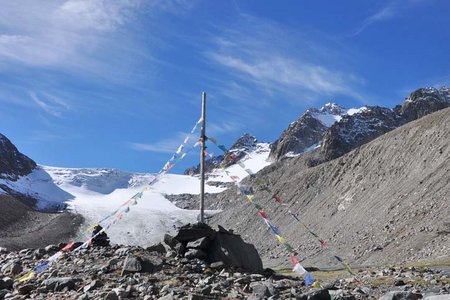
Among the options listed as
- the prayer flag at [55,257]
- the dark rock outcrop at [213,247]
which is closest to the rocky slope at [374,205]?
the dark rock outcrop at [213,247]

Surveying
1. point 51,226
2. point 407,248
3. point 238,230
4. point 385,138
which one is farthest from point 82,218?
point 407,248

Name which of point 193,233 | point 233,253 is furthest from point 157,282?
point 233,253

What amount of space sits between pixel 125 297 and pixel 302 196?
114387 millimetres

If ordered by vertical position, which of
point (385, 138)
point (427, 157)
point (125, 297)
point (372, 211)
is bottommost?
point (125, 297)

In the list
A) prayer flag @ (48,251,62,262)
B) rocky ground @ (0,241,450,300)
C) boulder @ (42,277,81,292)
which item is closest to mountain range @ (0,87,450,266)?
rocky ground @ (0,241,450,300)

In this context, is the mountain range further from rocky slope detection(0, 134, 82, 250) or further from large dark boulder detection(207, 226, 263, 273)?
large dark boulder detection(207, 226, 263, 273)

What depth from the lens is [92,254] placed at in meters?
19.9

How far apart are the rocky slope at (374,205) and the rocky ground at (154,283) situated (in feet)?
135

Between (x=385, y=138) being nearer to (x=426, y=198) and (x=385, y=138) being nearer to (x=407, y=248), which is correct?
(x=426, y=198)

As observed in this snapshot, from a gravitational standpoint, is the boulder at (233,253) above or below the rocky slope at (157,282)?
above

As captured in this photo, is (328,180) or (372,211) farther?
(328,180)

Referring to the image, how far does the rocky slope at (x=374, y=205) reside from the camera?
2630 inches

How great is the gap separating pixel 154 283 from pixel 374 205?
256ft

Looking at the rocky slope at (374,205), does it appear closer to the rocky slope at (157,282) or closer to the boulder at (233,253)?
the boulder at (233,253)
